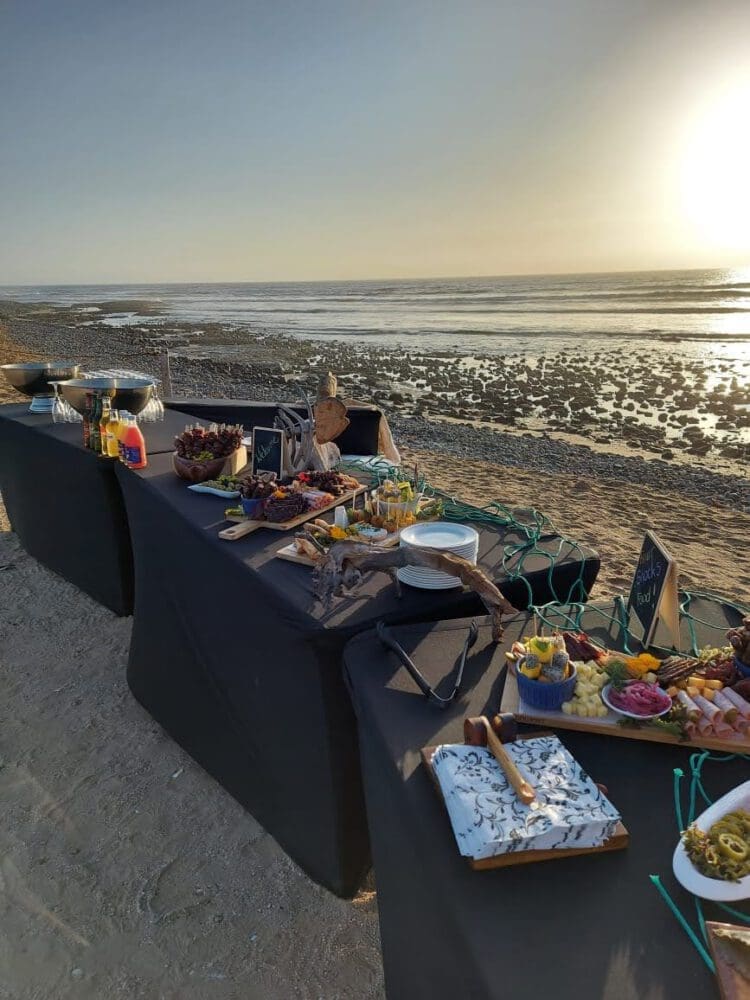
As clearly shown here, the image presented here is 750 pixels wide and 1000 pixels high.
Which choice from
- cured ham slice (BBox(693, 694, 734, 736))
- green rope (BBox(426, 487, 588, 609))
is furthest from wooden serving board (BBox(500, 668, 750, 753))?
green rope (BBox(426, 487, 588, 609))

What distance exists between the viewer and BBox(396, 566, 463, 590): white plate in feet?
7.41

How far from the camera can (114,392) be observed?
4355mm

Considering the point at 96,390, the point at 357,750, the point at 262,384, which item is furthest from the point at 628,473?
the point at 262,384

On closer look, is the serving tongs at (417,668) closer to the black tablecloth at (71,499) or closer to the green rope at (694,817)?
the green rope at (694,817)

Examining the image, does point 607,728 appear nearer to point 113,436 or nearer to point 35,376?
point 113,436

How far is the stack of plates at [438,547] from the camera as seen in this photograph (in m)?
2.24

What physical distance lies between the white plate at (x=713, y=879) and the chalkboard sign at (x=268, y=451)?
2.61 m

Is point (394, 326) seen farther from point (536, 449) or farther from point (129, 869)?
point (129, 869)

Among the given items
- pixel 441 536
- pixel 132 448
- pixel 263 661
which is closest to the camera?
pixel 441 536

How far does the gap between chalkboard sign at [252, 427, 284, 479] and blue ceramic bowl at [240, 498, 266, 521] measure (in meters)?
0.51

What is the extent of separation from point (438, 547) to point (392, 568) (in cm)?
17

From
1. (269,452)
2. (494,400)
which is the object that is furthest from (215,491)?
(494,400)

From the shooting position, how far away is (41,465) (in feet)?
A: 15.9

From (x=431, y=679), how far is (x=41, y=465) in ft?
13.4
